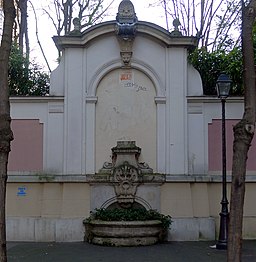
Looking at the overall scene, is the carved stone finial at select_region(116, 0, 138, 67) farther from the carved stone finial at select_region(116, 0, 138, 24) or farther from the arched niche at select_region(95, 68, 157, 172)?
the arched niche at select_region(95, 68, 157, 172)

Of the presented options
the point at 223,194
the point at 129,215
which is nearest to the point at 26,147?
the point at 129,215

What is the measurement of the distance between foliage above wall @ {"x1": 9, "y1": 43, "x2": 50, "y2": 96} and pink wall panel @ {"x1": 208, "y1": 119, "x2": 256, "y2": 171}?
21.2 ft

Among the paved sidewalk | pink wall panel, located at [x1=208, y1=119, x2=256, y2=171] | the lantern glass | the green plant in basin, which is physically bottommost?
the paved sidewalk

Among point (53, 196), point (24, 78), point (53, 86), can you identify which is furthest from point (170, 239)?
point (24, 78)

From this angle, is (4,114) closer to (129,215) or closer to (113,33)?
(129,215)

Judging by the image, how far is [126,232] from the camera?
556 inches

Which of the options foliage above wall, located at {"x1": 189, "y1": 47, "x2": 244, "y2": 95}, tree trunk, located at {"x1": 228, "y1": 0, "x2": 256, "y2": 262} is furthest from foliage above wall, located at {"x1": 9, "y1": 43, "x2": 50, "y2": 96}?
tree trunk, located at {"x1": 228, "y1": 0, "x2": 256, "y2": 262}

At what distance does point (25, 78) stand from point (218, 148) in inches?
289

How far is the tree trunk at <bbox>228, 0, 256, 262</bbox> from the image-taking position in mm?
7516

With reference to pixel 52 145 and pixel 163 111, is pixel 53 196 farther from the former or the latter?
pixel 163 111

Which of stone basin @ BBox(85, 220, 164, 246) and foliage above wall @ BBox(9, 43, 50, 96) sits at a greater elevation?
foliage above wall @ BBox(9, 43, 50, 96)

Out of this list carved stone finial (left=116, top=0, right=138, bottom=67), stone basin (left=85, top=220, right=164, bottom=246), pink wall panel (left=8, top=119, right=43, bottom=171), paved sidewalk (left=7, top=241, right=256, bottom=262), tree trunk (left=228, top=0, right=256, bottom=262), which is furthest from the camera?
pink wall panel (left=8, top=119, right=43, bottom=171)

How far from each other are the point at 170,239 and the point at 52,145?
451 centimetres

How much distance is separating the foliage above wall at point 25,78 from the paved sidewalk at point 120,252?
5800 mm
